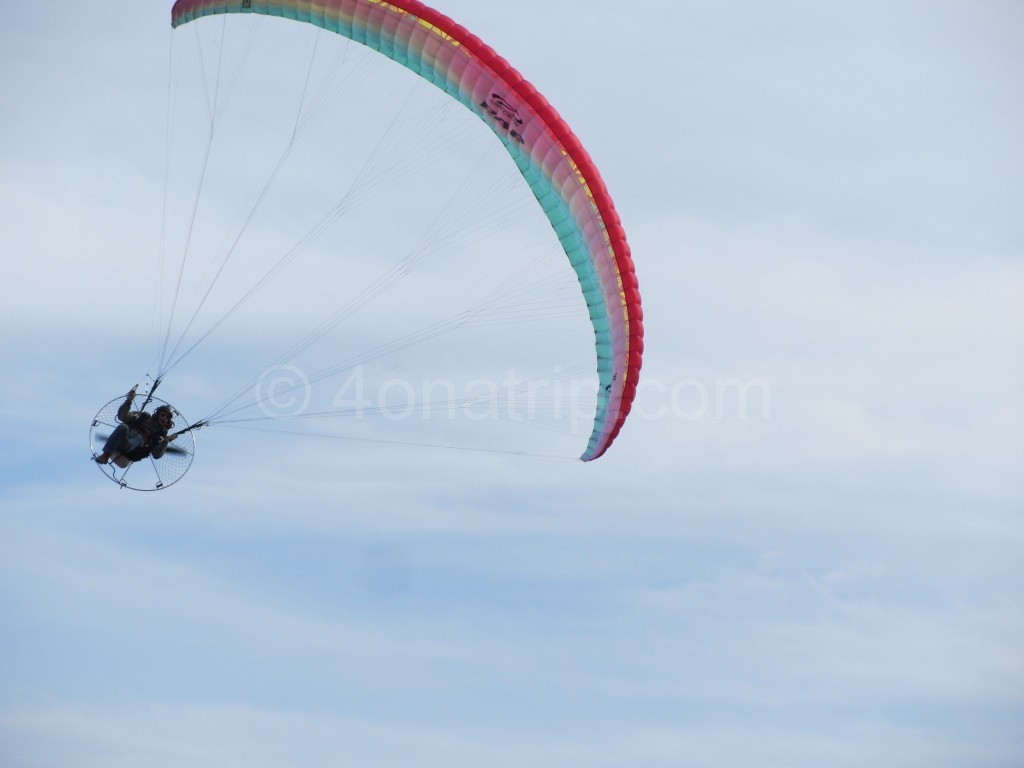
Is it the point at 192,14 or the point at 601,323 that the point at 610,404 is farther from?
the point at 192,14

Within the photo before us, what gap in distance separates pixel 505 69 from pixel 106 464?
11891 millimetres

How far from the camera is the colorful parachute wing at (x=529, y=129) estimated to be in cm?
3084

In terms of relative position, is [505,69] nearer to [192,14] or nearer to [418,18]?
[418,18]

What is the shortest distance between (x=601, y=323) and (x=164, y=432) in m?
9.91

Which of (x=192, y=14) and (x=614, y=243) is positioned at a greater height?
(x=192, y=14)

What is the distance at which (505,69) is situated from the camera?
3075 cm

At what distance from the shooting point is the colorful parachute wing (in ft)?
101

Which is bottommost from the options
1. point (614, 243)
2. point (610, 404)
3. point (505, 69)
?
point (610, 404)

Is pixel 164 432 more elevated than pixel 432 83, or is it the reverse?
pixel 432 83

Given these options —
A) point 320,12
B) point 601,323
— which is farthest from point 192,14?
point 601,323

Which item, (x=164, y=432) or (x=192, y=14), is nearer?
(x=164, y=432)

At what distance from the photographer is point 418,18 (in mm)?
31000

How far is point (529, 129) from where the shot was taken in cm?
3095

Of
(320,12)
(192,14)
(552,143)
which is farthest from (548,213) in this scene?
(192,14)
